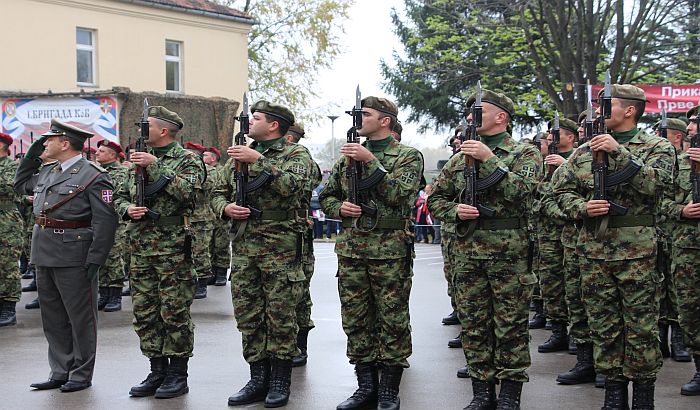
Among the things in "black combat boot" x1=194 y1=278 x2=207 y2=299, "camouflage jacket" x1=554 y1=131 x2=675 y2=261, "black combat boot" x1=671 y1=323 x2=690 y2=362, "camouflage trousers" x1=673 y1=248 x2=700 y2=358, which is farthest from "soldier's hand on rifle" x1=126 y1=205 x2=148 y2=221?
"black combat boot" x1=194 y1=278 x2=207 y2=299

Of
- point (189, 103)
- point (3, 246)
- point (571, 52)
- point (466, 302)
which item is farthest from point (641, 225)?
point (189, 103)

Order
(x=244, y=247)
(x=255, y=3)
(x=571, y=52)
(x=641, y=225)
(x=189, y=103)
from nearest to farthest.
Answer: (x=641, y=225), (x=244, y=247), (x=571, y=52), (x=189, y=103), (x=255, y=3)

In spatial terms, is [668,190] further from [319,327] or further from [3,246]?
[3,246]

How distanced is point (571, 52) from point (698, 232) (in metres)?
17.3

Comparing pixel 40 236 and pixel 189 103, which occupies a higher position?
pixel 189 103

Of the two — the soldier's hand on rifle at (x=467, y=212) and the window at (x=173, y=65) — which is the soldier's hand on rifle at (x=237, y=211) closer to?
the soldier's hand on rifle at (x=467, y=212)

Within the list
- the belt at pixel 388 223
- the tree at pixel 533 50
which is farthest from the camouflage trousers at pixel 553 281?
the tree at pixel 533 50

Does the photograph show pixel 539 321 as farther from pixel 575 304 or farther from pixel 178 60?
pixel 178 60

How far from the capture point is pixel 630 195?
6848 millimetres

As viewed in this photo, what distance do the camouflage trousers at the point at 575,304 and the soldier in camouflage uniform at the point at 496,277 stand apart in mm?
1650

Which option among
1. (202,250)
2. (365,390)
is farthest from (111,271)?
(365,390)

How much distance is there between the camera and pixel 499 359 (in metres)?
6.94

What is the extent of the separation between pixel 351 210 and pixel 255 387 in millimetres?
1548

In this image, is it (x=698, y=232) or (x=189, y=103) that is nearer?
(x=698, y=232)
